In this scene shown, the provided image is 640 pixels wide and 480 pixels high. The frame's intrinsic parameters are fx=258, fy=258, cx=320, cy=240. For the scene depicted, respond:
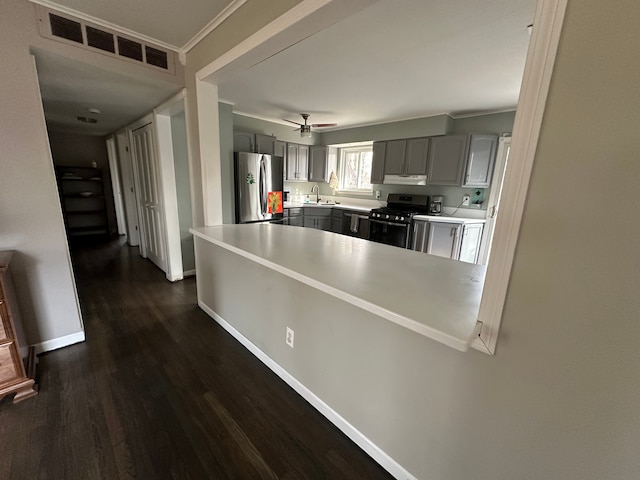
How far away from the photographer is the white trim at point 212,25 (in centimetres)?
164

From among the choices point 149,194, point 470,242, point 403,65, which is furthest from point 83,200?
point 470,242

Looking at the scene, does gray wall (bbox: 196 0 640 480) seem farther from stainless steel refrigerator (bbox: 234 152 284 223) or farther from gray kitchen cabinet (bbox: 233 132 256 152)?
gray kitchen cabinet (bbox: 233 132 256 152)

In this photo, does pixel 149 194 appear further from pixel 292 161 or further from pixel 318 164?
pixel 318 164

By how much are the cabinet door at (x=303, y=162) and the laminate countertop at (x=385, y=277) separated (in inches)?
144

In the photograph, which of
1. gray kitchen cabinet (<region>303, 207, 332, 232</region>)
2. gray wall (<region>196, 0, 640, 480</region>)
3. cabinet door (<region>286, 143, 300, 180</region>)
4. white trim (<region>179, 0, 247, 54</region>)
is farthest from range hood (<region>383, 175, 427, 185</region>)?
gray wall (<region>196, 0, 640, 480</region>)

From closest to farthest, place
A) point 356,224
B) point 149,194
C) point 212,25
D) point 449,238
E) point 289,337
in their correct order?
1. point 289,337
2. point 212,25
3. point 149,194
4. point 449,238
5. point 356,224

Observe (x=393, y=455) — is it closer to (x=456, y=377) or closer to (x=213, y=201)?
(x=456, y=377)

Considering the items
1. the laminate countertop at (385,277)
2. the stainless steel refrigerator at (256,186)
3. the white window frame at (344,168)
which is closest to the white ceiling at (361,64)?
the stainless steel refrigerator at (256,186)

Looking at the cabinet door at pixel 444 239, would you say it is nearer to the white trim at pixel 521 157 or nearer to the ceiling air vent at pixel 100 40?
the white trim at pixel 521 157

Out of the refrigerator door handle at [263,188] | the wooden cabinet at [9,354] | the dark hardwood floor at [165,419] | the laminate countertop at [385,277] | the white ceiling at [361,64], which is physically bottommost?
the dark hardwood floor at [165,419]

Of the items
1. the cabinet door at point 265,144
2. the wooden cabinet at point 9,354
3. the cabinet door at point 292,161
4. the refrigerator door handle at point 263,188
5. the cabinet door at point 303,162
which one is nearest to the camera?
the wooden cabinet at point 9,354

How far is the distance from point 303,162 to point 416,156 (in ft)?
7.70

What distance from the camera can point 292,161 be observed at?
17.3 feet

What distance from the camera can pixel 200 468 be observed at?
1.26 m
